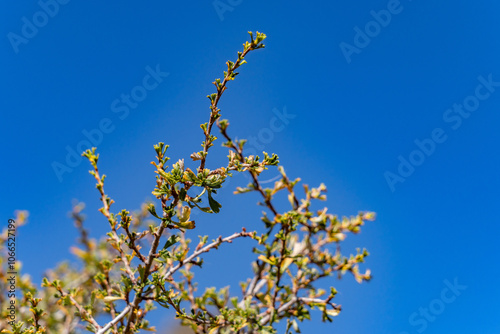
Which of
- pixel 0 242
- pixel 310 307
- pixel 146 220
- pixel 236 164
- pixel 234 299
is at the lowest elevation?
pixel 310 307

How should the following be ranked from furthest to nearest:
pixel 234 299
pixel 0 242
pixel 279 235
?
pixel 0 242, pixel 234 299, pixel 279 235

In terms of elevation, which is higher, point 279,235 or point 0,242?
point 0,242

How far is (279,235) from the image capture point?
7.42 ft

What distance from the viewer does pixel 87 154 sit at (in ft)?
7.95

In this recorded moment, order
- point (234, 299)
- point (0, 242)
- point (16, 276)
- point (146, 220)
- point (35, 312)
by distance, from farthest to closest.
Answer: point (146, 220) → point (0, 242) → point (16, 276) → point (35, 312) → point (234, 299)

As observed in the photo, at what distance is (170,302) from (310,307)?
102 cm

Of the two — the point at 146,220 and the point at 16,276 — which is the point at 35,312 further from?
the point at 146,220

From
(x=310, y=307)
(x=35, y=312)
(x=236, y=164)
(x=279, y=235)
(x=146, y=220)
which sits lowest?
(x=310, y=307)

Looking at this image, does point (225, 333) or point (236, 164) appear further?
point (225, 333)

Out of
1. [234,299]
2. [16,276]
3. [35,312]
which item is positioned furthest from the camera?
[16,276]

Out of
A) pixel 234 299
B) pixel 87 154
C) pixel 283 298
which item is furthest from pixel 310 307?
pixel 87 154

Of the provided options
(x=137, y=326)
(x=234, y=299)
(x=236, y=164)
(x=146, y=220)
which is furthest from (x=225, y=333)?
(x=146, y=220)

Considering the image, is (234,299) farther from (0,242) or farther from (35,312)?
A: (0,242)

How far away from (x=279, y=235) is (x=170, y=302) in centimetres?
93
